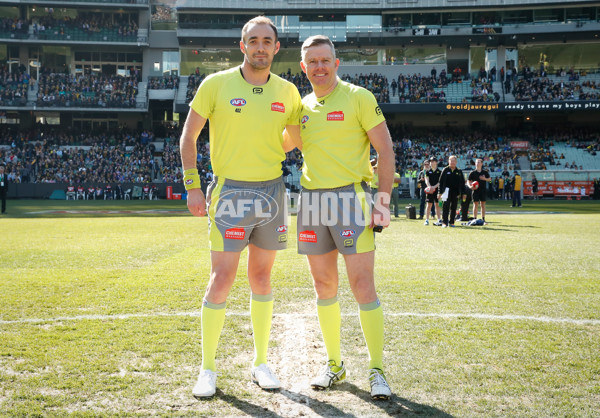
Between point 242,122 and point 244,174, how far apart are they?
1.30 ft

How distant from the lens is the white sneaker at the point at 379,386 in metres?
3.68

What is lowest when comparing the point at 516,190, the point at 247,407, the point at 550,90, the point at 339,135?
the point at 247,407

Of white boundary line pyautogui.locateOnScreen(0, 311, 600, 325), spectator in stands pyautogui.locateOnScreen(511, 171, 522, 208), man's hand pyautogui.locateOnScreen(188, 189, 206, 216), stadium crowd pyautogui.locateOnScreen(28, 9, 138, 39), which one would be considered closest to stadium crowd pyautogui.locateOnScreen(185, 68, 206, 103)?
stadium crowd pyautogui.locateOnScreen(28, 9, 138, 39)

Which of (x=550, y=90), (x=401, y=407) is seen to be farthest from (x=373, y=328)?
(x=550, y=90)

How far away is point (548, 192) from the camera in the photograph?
3731 cm

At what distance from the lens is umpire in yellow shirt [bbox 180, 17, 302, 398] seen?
4.17 meters

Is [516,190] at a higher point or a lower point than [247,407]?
higher

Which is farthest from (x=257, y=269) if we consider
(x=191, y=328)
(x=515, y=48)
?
(x=515, y=48)

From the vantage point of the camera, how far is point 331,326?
13.9ft

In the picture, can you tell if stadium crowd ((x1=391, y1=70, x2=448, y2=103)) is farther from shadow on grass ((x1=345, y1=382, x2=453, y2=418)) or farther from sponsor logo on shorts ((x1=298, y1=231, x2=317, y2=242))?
shadow on grass ((x1=345, y1=382, x2=453, y2=418))

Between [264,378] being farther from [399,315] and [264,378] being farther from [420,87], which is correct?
[420,87]

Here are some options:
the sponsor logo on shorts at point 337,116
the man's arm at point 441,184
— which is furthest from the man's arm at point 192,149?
the man's arm at point 441,184

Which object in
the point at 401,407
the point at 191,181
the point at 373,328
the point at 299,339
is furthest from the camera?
the point at 299,339

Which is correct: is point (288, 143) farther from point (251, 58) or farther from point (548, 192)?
point (548, 192)
